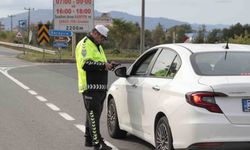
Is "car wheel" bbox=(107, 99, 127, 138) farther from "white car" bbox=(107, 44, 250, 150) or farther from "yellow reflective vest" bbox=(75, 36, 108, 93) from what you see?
"yellow reflective vest" bbox=(75, 36, 108, 93)

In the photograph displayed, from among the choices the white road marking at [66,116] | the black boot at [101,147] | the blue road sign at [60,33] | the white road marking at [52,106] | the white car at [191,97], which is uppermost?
the blue road sign at [60,33]

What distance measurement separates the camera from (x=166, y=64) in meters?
6.98

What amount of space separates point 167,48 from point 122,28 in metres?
68.6

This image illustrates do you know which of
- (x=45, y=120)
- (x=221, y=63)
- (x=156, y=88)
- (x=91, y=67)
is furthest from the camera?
(x=45, y=120)

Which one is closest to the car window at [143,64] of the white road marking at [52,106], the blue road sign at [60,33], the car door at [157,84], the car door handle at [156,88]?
the car door at [157,84]

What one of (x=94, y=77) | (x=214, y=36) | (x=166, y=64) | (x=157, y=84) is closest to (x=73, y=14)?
(x=94, y=77)

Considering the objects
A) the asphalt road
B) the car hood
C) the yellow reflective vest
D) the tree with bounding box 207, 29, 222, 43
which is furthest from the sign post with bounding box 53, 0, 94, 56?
the car hood

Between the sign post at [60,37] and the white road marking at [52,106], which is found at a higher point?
the sign post at [60,37]

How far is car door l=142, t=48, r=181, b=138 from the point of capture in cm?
664

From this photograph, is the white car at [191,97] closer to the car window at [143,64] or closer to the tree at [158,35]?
the car window at [143,64]

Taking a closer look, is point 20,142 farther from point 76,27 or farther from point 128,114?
point 76,27

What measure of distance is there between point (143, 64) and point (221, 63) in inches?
68.9

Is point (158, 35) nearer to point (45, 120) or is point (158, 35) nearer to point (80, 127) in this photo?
point (45, 120)

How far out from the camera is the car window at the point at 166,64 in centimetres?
669
